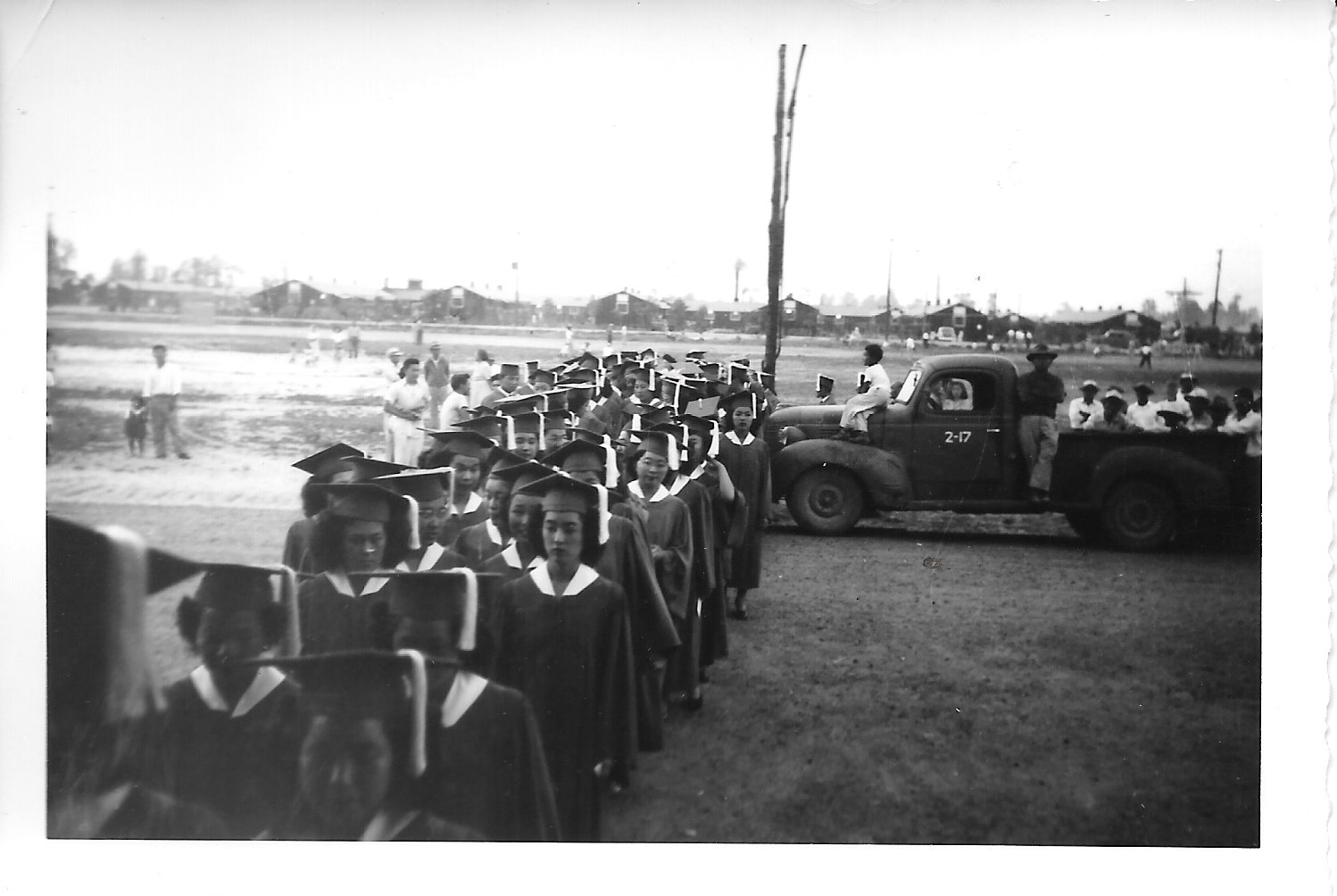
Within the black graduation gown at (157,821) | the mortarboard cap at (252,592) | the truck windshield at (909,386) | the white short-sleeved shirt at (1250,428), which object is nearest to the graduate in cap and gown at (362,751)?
the mortarboard cap at (252,592)

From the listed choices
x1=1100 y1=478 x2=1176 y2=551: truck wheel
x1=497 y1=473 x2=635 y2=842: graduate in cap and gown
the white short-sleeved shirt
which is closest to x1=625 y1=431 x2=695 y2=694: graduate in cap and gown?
x1=497 y1=473 x2=635 y2=842: graduate in cap and gown

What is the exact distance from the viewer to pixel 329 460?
3439 millimetres

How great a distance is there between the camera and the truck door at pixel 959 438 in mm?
3705

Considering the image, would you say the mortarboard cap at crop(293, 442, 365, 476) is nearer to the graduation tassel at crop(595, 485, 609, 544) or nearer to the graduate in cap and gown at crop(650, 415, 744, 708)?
the graduation tassel at crop(595, 485, 609, 544)

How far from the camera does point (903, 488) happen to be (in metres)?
3.74

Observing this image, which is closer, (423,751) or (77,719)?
(423,751)

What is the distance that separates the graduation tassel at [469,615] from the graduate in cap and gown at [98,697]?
3.35 feet

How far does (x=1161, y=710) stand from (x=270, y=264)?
3.41m

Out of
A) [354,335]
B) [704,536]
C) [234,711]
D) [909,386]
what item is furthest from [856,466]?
[234,711]

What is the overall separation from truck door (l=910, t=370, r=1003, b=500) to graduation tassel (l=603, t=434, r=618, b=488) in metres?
1.12

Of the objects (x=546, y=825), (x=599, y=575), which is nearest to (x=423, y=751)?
(x=546, y=825)

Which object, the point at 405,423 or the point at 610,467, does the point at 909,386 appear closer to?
the point at 610,467

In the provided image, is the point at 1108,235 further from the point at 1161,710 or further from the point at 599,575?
the point at 599,575

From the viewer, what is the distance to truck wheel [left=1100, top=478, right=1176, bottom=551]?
3.65 metres
